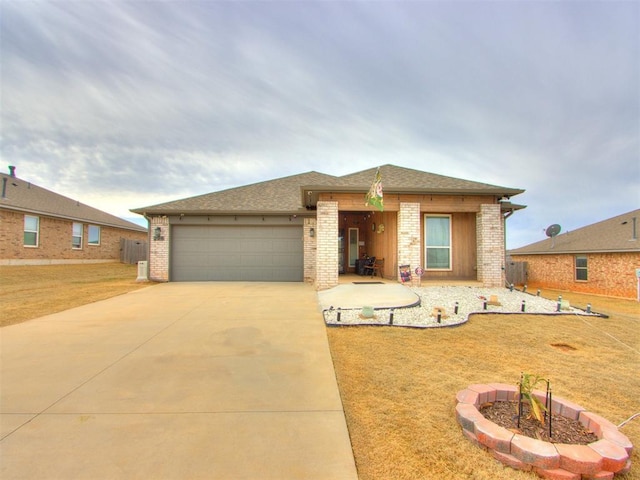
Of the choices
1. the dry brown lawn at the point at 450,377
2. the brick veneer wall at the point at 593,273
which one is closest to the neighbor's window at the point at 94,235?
the dry brown lawn at the point at 450,377

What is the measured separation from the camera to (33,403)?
10.1ft

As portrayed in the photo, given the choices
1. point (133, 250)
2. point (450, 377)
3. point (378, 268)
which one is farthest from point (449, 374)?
point (133, 250)

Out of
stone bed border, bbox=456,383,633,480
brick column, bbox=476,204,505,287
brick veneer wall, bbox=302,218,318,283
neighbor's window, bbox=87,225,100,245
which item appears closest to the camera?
stone bed border, bbox=456,383,633,480

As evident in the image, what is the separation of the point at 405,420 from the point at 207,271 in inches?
460

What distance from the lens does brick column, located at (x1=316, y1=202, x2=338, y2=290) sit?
9.89m

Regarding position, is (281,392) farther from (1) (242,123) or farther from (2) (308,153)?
(2) (308,153)

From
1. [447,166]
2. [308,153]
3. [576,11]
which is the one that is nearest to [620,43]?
[576,11]

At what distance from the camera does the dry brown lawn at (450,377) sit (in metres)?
2.26

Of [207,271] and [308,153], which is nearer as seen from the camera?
[207,271]

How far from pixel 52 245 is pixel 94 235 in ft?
10.4

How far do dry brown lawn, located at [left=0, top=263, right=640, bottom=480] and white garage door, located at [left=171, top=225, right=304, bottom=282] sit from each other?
215 inches

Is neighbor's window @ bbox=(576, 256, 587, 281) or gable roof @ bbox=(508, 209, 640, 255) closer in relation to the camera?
gable roof @ bbox=(508, 209, 640, 255)

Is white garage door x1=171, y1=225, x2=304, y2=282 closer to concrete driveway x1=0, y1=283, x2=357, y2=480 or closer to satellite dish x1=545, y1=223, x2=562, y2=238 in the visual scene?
concrete driveway x1=0, y1=283, x2=357, y2=480

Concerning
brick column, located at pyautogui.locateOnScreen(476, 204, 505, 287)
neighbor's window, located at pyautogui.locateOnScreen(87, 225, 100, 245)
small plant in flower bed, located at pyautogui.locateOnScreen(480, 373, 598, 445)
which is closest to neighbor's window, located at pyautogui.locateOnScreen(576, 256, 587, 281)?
brick column, located at pyautogui.locateOnScreen(476, 204, 505, 287)
